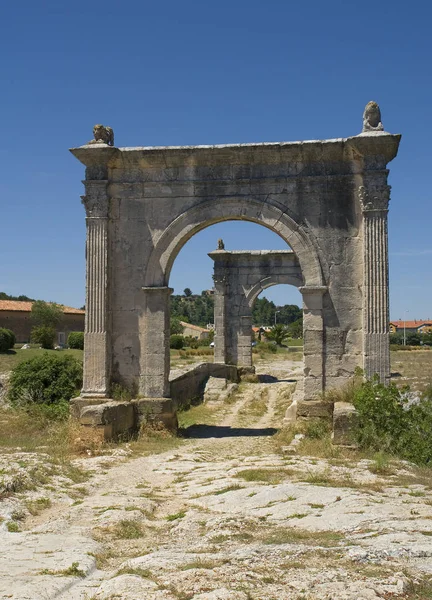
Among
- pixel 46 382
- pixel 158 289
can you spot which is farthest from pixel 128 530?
pixel 46 382

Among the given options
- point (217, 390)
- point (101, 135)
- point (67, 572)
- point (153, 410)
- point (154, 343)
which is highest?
point (101, 135)

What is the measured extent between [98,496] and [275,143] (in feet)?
20.2

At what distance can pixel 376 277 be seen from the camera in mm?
9586

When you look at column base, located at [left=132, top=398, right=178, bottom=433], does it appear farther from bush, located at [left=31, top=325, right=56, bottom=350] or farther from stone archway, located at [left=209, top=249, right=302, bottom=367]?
bush, located at [left=31, top=325, right=56, bottom=350]

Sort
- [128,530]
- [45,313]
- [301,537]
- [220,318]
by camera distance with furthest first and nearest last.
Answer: [45,313], [220,318], [128,530], [301,537]

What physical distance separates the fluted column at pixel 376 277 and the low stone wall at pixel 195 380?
4.70m

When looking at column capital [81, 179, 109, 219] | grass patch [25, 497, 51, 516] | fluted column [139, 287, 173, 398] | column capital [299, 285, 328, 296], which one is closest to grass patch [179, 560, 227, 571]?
grass patch [25, 497, 51, 516]

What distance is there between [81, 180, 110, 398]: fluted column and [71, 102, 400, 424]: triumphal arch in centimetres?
2

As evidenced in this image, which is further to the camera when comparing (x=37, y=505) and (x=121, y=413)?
(x=121, y=413)

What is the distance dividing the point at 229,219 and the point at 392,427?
4.35m

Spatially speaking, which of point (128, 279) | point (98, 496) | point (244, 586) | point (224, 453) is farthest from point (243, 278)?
point (244, 586)

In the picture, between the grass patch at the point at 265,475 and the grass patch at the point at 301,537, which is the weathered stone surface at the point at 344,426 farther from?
the grass patch at the point at 301,537

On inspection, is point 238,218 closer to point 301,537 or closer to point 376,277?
point 376,277

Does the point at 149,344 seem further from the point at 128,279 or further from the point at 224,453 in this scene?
the point at 224,453
